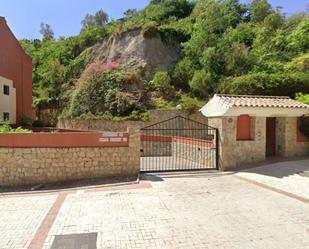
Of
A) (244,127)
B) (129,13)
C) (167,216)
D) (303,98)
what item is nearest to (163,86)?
(303,98)

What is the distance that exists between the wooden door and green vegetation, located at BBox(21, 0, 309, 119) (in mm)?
3697

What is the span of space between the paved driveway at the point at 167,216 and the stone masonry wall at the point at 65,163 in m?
1.38

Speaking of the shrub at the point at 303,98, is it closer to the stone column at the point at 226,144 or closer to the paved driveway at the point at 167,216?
the stone column at the point at 226,144

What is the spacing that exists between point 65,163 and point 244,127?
7.48 m

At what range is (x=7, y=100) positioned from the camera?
17.5m

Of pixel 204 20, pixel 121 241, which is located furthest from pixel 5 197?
pixel 204 20

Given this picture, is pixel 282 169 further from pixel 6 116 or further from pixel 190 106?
pixel 6 116

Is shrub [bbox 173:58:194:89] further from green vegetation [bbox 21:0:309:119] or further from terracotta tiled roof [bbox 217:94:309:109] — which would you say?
terracotta tiled roof [bbox 217:94:309:109]

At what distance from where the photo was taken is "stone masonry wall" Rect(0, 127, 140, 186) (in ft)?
32.5

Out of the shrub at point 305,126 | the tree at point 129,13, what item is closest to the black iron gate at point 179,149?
the shrub at point 305,126

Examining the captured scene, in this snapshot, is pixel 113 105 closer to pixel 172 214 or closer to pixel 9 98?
pixel 9 98

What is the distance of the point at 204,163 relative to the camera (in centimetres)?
1290

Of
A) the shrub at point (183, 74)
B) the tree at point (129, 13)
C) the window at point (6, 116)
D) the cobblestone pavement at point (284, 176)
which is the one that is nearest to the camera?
the cobblestone pavement at point (284, 176)

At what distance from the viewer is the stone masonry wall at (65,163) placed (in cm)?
990
